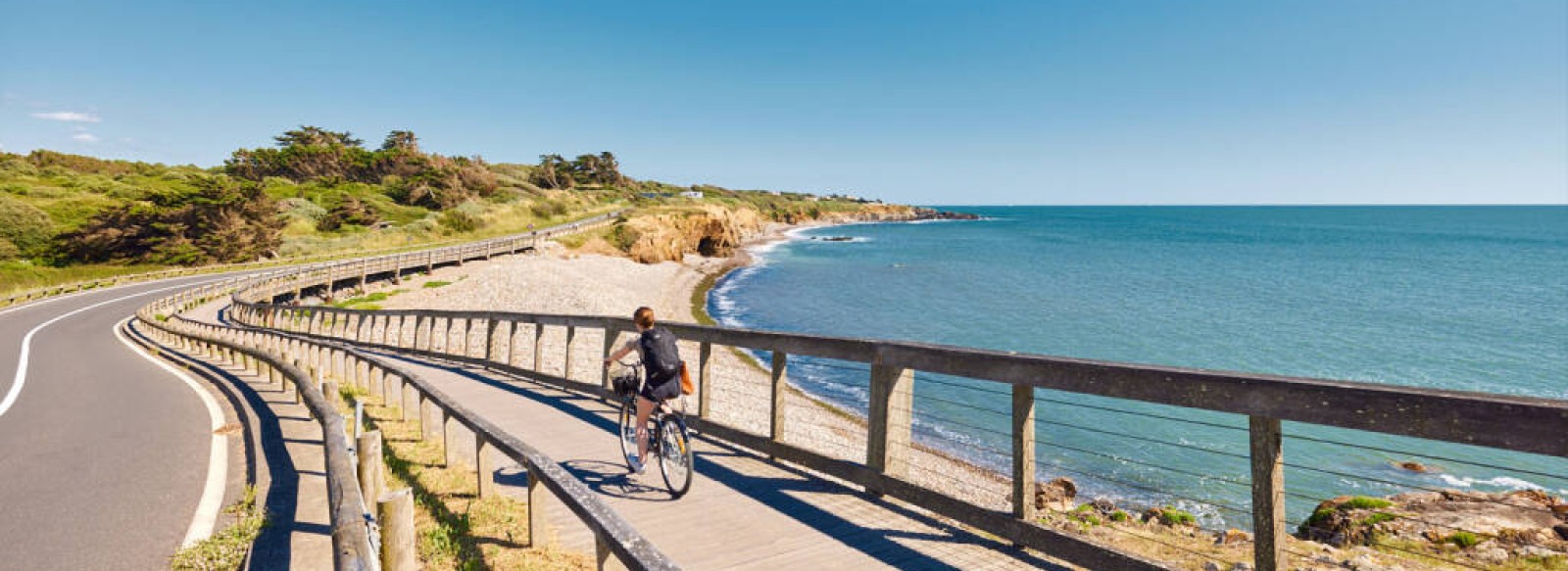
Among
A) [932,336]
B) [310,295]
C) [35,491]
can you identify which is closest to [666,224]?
[310,295]

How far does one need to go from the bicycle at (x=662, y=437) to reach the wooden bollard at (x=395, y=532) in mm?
2552

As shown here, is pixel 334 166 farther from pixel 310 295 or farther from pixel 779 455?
pixel 779 455

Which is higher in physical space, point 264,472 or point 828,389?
point 264,472

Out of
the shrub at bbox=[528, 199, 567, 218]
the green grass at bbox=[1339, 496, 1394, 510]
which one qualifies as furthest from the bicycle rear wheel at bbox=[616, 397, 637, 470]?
the shrub at bbox=[528, 199, 567, 218]

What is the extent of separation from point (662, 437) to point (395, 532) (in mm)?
3036

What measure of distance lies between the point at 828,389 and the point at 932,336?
12534mm

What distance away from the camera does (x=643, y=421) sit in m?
6.38

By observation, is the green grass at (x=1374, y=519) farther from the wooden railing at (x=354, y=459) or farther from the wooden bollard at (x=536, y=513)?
the wooden railing at (x=354, y=459)

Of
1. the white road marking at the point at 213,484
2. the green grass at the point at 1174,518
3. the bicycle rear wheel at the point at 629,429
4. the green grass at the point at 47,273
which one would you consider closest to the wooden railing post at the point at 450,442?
the bicycle rear wheel at the point at 629,429

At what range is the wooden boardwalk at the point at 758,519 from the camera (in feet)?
15.0

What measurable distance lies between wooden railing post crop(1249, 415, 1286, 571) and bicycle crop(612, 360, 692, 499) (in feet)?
12.5

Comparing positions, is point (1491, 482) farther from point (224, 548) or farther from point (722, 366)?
point (224, 548)

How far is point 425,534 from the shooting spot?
17.1 ft

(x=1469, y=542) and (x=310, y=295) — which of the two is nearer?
(x=1469, y=542)
